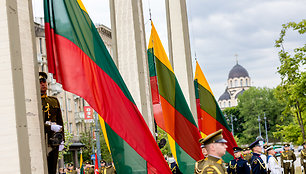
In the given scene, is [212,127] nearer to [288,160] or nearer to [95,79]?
[95,79]

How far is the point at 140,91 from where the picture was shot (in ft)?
30.0

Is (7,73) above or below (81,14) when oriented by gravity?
below

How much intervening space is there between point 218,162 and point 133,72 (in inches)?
142

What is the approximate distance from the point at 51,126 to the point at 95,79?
719 millimetres

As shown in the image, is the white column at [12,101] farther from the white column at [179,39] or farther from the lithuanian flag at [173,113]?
the white column at [179,39]

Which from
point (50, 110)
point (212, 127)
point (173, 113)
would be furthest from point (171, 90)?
point (50, 110)

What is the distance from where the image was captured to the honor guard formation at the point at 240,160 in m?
5.89

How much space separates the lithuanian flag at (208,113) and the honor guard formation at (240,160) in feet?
1.04

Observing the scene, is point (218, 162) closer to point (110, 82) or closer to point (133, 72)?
point (110, 82)

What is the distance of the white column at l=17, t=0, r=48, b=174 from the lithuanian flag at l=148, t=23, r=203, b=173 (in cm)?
484

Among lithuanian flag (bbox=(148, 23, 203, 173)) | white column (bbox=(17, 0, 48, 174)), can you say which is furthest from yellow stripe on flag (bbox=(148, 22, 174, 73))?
white column (bbox=(17, 0, 48, 174))

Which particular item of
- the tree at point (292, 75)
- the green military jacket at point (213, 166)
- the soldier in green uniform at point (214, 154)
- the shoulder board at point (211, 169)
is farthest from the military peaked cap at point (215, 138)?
the tree at point (292, 75)

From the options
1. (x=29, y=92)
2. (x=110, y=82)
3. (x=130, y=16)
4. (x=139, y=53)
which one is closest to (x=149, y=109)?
(x=139, y=53)

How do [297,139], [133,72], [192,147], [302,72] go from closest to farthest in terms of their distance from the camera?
[133,72] → [192,147] → [302,72] → [297,139]
